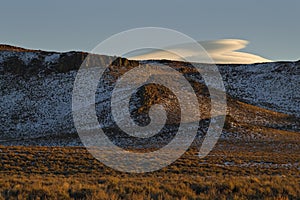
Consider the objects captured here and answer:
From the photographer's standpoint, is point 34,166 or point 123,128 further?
point 123,128

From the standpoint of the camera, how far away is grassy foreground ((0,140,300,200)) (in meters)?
10.8

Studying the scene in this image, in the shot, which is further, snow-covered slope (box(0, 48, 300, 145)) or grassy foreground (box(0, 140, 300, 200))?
snow-covered slope (box(0, 48, 300, 145))

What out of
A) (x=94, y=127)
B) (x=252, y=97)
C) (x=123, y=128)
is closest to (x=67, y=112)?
(x=94, y=127)

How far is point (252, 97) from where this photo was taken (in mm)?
71250

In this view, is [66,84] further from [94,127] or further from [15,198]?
[15,198]

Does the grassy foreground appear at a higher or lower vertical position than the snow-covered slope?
lower

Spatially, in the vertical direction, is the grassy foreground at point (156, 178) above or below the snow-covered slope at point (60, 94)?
below

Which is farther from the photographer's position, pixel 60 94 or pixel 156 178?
pixel 60 94

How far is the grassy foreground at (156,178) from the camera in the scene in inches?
424

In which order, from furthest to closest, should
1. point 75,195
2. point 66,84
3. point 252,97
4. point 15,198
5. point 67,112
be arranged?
point 252,97 < point 66,84 < point 67,112 < point 75,195 < point 15,198

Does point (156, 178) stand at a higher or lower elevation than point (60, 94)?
lower

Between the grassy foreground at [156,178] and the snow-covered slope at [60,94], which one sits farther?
the snow-covered slope at [60,94]

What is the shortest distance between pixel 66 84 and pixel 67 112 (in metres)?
9.72

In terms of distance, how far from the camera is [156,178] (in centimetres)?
1596
